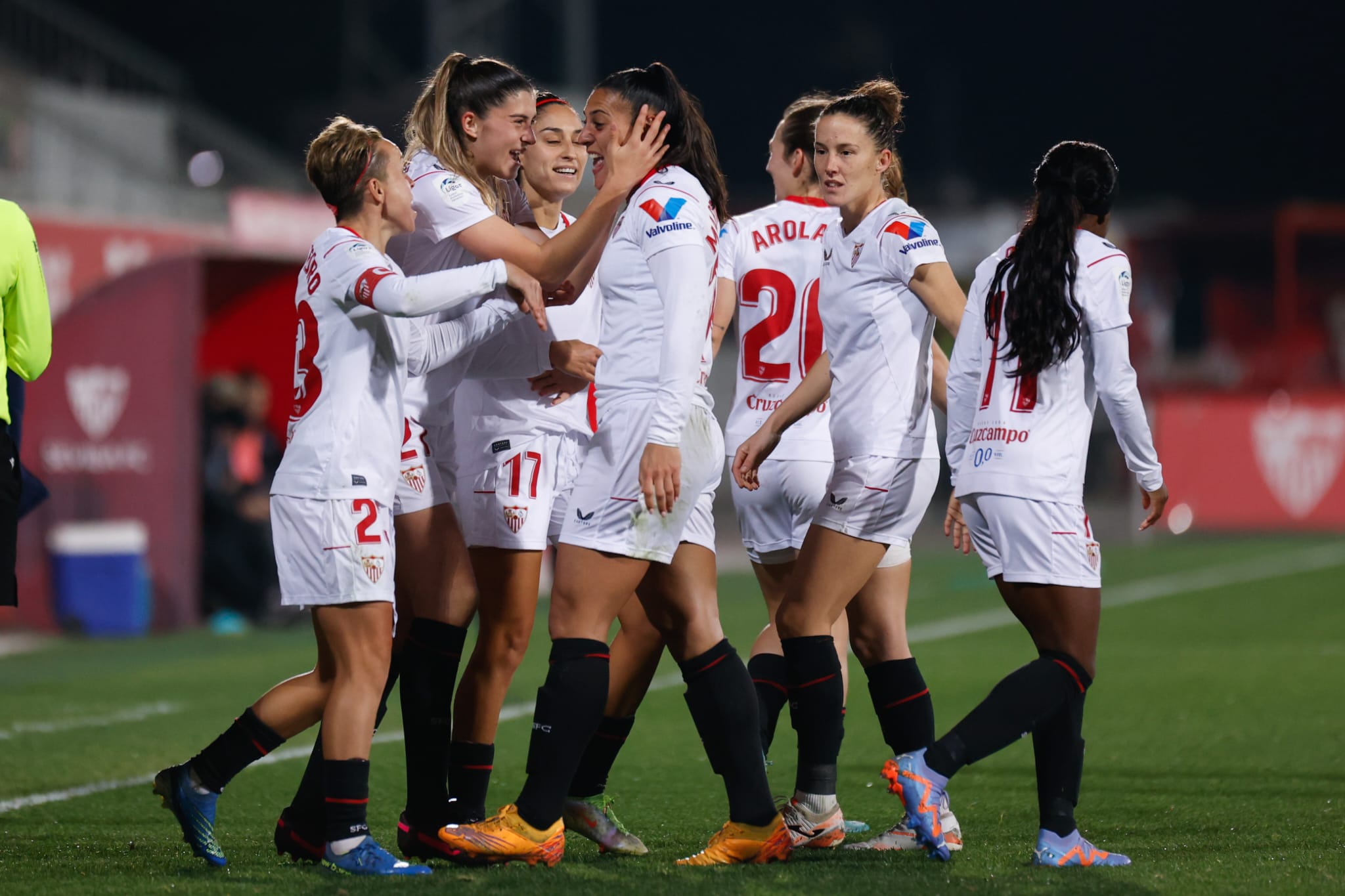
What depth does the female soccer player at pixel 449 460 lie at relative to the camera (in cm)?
476

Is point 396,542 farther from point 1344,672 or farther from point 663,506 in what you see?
point 1344,672

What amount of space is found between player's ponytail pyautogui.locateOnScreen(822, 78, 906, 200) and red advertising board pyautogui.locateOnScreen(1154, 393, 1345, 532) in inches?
630

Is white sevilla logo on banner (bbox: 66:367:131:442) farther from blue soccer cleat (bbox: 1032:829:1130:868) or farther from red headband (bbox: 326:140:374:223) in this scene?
blue soccer cleat (bbox: 1032:829:1130:868)

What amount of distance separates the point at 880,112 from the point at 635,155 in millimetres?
950

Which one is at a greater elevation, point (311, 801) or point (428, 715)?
point (428, 715)

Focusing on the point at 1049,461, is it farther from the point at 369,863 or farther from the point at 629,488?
the point at 369,863

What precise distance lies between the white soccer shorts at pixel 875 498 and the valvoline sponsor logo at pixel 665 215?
0.94 metres

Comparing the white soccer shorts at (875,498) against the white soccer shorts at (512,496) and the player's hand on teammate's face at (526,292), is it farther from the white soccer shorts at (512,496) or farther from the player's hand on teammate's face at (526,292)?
the player's hand on teammate's face at (526,292)

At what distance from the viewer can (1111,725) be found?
757cm

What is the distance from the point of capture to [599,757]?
498 centimetres

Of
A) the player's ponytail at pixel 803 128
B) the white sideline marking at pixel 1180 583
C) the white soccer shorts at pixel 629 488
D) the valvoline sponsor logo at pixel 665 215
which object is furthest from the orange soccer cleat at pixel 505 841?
the white sideline marking at pixel 1180 583

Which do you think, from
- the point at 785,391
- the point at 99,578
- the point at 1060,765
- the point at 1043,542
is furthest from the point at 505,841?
the point at 99,578

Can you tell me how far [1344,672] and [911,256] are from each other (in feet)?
18.4

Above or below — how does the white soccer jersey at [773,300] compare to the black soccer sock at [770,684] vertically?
above
